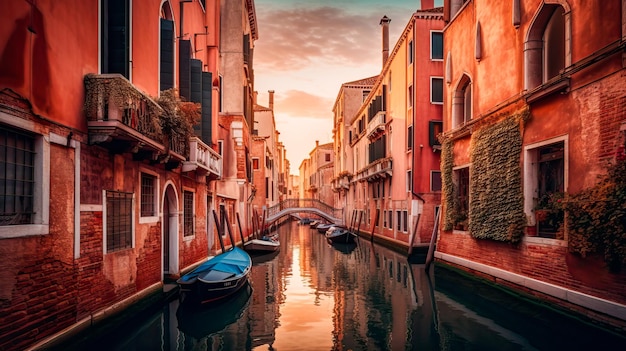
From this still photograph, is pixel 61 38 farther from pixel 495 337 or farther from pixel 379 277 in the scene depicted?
pixel 379 277

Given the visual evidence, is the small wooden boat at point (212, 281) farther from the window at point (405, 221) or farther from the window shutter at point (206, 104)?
the window at point (405, 221)

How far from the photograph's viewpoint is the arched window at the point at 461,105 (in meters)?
10.7

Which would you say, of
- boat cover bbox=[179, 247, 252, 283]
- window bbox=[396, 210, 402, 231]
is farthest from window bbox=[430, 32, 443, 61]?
boat cover bbox=[179, 247, 252, 283]

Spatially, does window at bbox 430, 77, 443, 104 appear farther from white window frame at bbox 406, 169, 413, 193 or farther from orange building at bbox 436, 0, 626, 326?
orange building at bbox 436, 0, 626, 326

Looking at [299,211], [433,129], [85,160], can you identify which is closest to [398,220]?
[433,129]

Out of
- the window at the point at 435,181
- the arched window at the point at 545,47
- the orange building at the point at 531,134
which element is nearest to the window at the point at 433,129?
the window at the point at 435,181

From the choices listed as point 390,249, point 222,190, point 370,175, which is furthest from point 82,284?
point 370,175

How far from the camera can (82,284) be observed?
519 centimetres

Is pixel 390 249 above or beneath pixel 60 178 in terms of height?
beneath

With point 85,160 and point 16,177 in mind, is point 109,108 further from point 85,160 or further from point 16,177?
point 16,177

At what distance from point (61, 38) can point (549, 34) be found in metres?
7.05

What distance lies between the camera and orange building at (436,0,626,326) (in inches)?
221

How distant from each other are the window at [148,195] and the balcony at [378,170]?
1236 centimetres

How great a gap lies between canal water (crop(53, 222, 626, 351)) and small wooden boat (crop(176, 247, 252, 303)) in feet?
0.79
